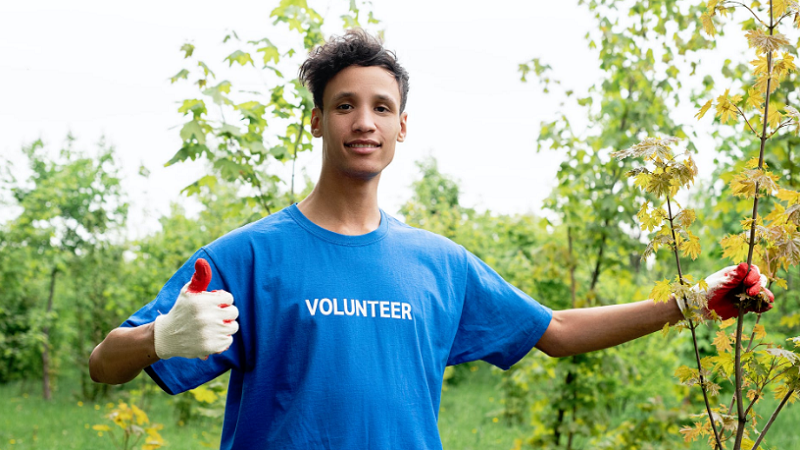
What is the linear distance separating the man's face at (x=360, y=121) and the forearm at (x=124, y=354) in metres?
0.63

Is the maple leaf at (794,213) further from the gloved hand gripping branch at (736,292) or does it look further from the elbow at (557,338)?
the elbow at (557,338)

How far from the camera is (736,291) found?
5.72ft

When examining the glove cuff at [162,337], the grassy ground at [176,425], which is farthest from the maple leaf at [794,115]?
the grassy ground at [176,425]

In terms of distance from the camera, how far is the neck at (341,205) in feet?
5.76

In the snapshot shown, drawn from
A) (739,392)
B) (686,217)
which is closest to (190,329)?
(686,217)

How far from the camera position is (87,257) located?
1238cm

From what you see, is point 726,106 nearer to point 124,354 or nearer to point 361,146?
point 361,146

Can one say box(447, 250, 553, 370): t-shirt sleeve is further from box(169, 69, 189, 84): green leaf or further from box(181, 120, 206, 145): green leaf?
box(169, 69, 189, 84): green leaf

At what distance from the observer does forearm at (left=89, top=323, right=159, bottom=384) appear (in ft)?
4.64

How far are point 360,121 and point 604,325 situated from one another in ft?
2.98

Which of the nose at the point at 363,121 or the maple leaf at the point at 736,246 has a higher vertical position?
the nose at the point at 363,121

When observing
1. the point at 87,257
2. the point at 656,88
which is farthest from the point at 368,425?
the point at 87,257

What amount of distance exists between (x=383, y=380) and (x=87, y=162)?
43.5 feet

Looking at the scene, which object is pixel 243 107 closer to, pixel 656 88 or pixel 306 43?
pixel 306 43
